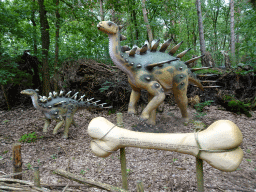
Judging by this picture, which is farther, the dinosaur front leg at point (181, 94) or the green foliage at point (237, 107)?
the green foliage at point (237, 107)

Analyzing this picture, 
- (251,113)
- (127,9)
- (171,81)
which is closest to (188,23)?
(127,9)

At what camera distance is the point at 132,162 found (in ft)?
10.5

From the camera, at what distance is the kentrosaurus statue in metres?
3.21

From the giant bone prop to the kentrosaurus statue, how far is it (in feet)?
4.28

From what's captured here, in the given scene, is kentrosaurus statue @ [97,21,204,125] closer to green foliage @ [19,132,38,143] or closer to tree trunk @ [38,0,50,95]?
green foliage @ [19,132,38,143]

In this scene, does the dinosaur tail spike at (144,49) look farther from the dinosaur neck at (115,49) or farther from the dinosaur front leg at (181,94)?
the dinosaur front leg at (181,94)

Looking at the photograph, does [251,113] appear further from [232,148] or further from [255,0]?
[232,148]

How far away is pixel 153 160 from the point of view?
10.5 feet

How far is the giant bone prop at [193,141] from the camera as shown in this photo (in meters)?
1.55

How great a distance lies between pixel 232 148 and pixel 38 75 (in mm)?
7090

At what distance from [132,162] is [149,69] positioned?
5.38ft

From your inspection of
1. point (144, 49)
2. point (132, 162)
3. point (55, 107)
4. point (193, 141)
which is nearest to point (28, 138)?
point (55, 107)

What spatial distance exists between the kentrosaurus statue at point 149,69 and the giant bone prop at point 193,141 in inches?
51.4

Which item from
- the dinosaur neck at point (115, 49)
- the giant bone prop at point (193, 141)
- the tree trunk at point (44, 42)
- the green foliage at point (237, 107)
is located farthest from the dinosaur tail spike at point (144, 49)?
the tree trunk at point (44, 42)
